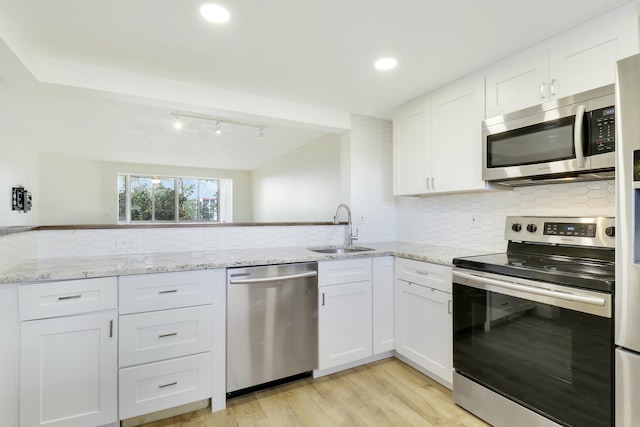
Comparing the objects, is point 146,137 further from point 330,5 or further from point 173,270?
point 330,5

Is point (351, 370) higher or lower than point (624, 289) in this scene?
lower

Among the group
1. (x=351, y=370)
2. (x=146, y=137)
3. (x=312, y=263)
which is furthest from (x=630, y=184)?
(x=146, y=137)

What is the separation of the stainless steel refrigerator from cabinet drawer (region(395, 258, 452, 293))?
2.82 ft

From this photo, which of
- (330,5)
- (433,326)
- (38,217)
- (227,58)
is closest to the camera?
(330,5)

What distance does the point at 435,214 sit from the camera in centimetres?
284

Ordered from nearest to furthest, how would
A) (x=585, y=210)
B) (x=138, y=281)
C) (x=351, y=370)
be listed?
(x=138, y=281), (x=585, y=210), (x=351, y=370)

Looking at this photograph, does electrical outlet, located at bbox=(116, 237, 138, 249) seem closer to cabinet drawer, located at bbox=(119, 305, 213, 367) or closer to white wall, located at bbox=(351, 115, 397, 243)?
cabinet drawer, located at bbox=(119, 305, 213, 367)

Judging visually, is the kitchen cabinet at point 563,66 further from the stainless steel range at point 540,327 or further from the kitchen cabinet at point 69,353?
the kitchen cabinet at point 69,353

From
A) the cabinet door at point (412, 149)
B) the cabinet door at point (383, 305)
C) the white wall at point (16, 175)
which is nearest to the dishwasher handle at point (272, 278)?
the cabinet door at point (383, 305)

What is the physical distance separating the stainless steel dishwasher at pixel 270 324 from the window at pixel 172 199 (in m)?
6.03

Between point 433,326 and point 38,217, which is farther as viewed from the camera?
point 38,217

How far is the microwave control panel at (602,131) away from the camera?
4.80 ft

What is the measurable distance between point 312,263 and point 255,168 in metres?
5.55

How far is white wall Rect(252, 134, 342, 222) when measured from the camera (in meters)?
4.06
